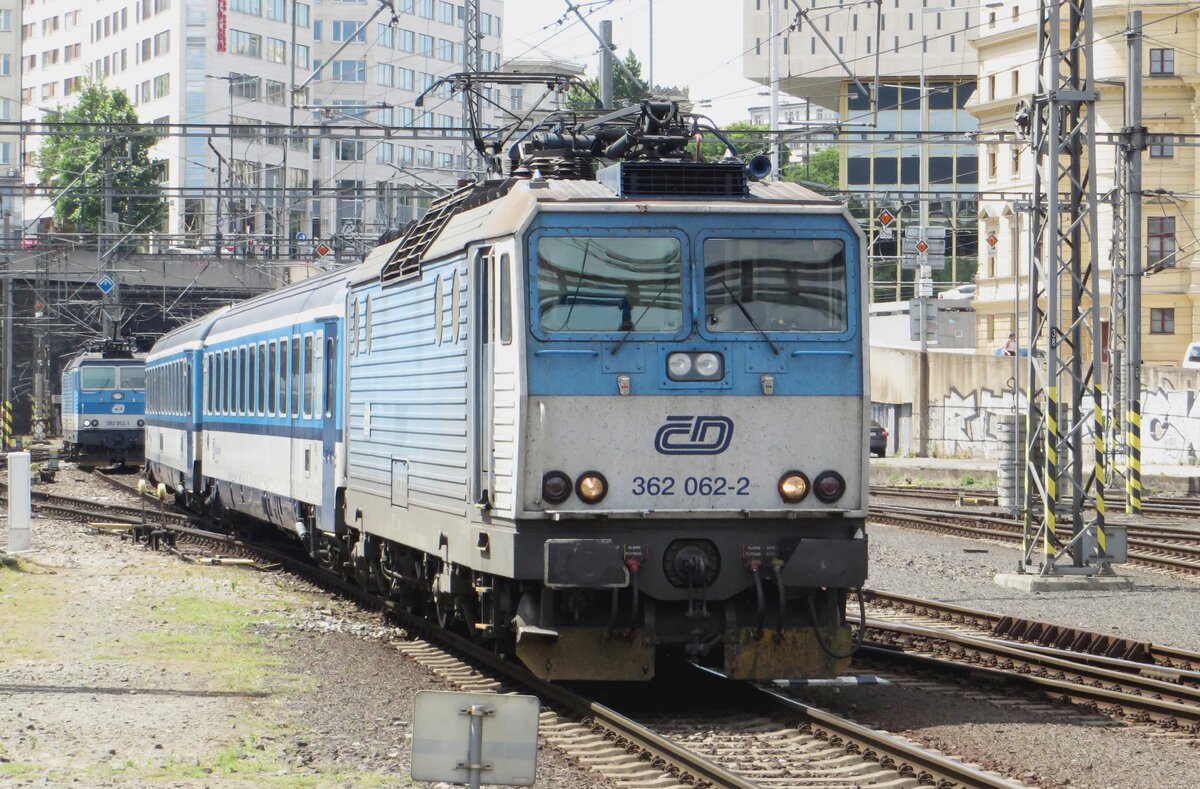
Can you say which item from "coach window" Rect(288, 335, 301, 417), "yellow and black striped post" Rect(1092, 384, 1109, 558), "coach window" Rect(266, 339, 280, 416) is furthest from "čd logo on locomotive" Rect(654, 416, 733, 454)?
"coach window" Rect(266, 339, 280, 416)

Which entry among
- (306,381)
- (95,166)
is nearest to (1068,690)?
(306,381)

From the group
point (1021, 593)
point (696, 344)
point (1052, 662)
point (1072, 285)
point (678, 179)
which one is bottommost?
point (1021, 593)

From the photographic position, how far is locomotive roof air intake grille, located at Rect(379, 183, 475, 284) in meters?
12.8

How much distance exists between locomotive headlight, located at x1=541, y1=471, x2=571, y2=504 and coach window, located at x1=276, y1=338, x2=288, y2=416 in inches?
360

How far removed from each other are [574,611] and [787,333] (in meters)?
2.11

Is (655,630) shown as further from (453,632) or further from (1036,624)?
(1036,624)

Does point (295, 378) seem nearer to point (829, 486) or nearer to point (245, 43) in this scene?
point (829, 486)

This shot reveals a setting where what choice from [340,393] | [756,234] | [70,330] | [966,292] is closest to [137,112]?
[70,330]

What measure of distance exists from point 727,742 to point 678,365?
2.23 metres

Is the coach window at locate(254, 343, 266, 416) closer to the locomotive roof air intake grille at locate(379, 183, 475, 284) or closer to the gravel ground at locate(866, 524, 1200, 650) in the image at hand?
the locomotive roof air intake grille at locate(379, 183, 475, 284)

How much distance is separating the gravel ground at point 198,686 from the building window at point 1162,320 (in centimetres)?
4726

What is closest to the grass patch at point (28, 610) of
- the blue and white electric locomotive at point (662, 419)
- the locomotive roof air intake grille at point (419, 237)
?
the locomotive roof air intake grille at point (419, 237)

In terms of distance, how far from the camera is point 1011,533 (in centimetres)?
2578

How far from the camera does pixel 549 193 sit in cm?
1084
